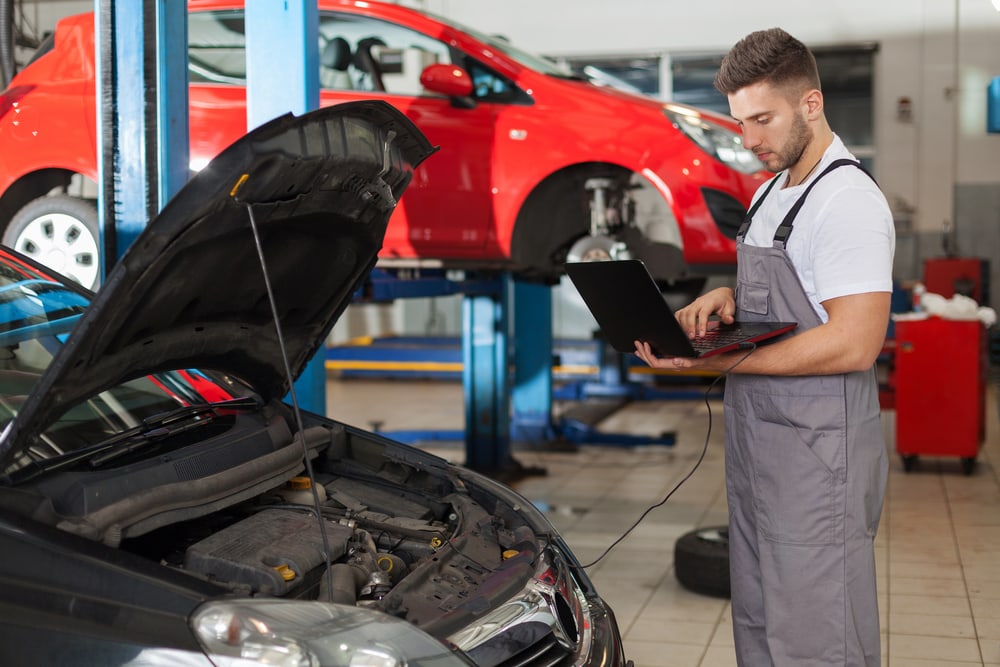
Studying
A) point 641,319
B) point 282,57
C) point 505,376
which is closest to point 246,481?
point 641,319

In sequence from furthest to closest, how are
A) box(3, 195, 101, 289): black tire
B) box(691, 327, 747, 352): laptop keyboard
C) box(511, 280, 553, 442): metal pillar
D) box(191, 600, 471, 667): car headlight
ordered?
box(511, 280, 553, 442): metal pillar < box(3, 195, 101, 289): black tire < box(691, 327, 747, 352): laptop keyboard < box(191, 600, 471, 667): car headlight

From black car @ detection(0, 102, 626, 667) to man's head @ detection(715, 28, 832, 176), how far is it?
2.24 feet

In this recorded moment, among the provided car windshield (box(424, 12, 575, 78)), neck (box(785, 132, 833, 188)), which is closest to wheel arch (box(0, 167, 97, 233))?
car windshield (box(424, 12, 575, 78))

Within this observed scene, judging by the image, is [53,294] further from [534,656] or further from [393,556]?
[534,656]

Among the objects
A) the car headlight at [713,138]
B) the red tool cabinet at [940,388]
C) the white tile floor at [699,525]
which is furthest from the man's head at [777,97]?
the red tool cabinet at [940,388]

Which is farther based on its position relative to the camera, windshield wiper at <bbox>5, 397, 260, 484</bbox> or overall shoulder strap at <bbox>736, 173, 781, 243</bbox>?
overall shoulder strap at <bbox>736, 173, 781, 243</bbox>

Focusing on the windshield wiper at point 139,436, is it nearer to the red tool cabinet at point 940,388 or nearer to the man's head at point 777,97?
the man's head at point 777,97

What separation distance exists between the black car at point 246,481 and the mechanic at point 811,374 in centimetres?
41

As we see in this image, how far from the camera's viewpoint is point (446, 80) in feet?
15.1

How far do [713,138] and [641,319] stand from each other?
3028 mm

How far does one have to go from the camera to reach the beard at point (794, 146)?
6.69ft

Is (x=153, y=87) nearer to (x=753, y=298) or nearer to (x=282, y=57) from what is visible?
(x=282, y=57)

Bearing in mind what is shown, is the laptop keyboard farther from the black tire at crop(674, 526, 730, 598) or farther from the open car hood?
the black tire at crop(674, 526, 730, 598)

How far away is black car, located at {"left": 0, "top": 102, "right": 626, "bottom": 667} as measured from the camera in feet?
5.15
